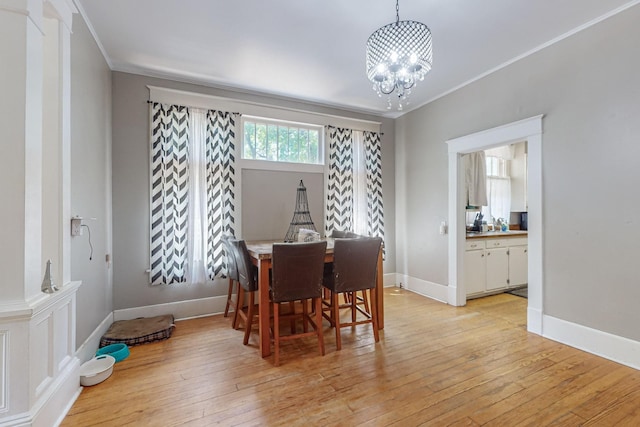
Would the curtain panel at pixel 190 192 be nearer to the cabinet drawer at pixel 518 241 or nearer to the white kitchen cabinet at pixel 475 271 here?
the white kitchen cabinet at pixel 475 271

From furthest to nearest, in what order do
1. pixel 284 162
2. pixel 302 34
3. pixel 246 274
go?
pixel 284 162
pixel 246 274
pixel 302 34

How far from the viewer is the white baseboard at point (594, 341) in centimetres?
217

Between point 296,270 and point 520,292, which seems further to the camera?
point 520,292

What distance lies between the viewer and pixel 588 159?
7.89 ft

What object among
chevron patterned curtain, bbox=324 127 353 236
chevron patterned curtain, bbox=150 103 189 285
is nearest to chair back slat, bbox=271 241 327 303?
chevron patterned curtain, bbox=150 103 189 285

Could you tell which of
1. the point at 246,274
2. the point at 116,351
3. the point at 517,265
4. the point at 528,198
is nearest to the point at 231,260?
the point at 246,274

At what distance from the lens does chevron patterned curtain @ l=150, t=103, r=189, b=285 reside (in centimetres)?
313

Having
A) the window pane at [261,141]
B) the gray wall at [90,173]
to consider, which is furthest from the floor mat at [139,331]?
the window pane at [261,141]

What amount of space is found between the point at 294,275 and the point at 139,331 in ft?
5.50

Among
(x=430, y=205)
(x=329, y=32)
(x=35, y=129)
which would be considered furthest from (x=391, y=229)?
(x=35, y=129)

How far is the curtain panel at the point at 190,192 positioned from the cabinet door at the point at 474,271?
313 centimetres

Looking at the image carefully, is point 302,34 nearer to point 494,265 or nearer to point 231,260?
point 231,260

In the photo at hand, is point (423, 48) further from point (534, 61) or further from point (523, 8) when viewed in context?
point (534, 61)

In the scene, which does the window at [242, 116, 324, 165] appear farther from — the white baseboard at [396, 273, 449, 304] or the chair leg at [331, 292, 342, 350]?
the white baseboard at [396, 273, 449, 304]
